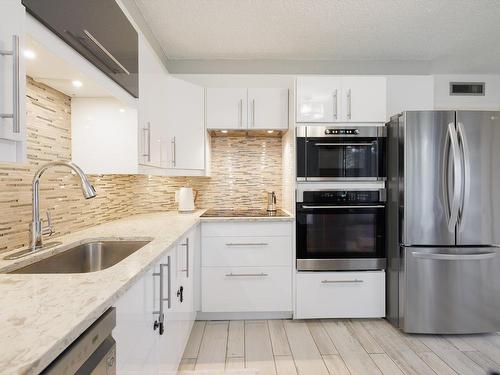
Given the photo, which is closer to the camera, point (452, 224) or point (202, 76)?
point (452, 224)

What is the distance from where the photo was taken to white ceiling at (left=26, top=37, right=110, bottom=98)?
1.11m

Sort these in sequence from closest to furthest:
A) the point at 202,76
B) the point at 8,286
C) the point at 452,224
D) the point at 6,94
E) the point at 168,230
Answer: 1. the point at 6,94
2. the point at 8,286
3. the point at 168,230
4. the point at 452,224
5. the point at 202,76

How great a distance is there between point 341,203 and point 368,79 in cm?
110

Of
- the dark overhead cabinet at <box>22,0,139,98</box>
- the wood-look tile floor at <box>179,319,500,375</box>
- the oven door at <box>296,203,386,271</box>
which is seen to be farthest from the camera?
the oven door at <box>296,203,386,271</box>

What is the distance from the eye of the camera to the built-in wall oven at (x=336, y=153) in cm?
255

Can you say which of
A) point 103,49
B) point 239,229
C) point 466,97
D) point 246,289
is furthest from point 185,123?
point 466,97

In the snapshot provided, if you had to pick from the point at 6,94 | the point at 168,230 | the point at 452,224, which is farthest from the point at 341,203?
the point at 6,94

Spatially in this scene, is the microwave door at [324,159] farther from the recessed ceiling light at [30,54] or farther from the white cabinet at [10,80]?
the white cabinet at [10,80]

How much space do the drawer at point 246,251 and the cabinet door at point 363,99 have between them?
1.21m

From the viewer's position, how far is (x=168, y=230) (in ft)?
6.21

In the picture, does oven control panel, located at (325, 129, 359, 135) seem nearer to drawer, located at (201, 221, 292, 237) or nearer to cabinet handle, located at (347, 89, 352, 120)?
cabinet handle, located at (347, 89, 352, 120)

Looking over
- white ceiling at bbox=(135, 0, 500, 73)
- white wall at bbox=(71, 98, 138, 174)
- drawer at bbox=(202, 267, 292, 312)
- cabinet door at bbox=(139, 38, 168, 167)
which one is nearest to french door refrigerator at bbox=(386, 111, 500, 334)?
white ceiling at bbox=(135, 0, 500, 73)

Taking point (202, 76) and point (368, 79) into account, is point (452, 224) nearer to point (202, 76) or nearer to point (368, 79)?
point (368, 79)

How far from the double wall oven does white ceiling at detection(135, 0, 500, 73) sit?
32.6 inches
